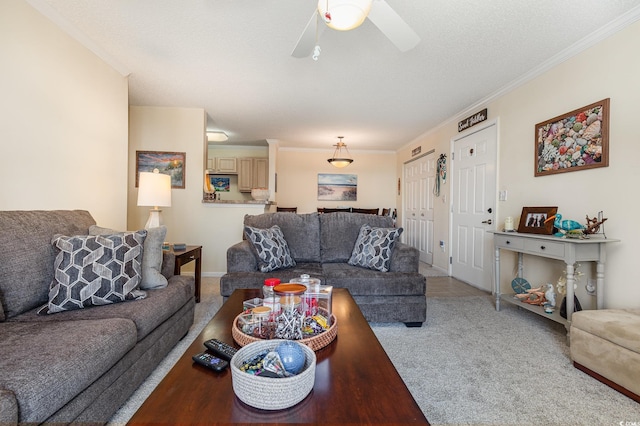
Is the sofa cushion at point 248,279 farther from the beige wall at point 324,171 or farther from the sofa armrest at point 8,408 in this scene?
the beige wall at point 324,171

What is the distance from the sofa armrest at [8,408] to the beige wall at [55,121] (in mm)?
1659

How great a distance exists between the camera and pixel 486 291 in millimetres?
3602

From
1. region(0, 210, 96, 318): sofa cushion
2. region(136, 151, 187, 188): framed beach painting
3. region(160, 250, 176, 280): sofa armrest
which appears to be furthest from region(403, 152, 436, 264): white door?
region(0, 210, 96, 318): sofa cushion

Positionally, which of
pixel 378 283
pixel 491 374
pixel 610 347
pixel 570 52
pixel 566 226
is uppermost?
pixel 570 52

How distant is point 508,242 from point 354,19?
2468mm

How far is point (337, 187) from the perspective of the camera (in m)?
6.88

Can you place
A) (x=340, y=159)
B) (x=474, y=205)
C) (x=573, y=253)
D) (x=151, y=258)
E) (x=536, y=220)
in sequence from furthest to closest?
(x=340, y=159)
(x=474, y=205)
(x=536, y=220)
(x=573, y=253)
(x=151, y=258)

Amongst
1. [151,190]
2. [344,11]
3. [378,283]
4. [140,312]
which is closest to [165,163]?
[151,190]

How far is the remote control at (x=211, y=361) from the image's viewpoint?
972 mm

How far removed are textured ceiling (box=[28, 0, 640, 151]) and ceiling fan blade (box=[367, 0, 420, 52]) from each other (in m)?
0.56

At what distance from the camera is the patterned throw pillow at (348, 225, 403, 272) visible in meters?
2.70

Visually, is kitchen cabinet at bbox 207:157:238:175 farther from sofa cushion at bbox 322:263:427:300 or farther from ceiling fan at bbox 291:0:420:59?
ceiling fan at bbox 291:0:420:59

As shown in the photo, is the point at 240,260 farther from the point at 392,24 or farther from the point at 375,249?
the point at 392,24

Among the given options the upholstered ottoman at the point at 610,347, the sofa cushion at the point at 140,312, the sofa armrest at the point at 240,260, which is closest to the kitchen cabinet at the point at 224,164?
the sofa armrest at the point at 240,260
